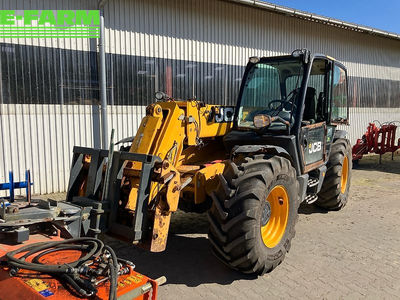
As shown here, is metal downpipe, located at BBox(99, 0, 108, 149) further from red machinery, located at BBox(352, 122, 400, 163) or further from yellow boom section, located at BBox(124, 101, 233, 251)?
red machinery, located at BBox(352, 122, 400, 163)

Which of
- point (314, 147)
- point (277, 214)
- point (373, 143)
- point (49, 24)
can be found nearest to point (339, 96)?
point (314, 147)

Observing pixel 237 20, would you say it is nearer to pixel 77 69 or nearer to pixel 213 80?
pixel 213 80

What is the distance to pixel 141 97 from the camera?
8.48 metres

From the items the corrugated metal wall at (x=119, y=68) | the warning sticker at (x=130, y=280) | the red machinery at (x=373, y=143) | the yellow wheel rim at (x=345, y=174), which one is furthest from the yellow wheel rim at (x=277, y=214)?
the red machinery at (x=373, y=143)

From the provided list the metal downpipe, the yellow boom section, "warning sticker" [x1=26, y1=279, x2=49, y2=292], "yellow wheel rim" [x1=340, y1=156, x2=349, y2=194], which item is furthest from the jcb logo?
the metal downpipe

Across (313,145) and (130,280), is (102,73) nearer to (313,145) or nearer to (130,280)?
(313,145)

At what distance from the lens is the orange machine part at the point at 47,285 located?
2.17 meters

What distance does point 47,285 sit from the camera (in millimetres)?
2236

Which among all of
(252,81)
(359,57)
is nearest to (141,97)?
(252,81)

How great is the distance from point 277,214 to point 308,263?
671mm

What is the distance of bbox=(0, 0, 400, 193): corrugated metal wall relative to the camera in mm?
6965

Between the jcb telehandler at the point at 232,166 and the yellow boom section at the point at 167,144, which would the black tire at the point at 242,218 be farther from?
the yellow boom section at the point at 167,144

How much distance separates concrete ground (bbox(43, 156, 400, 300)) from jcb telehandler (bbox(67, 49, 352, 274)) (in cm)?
26

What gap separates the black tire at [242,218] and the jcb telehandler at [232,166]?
0.01 m
